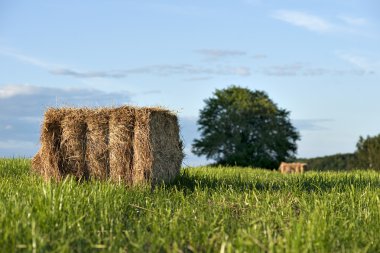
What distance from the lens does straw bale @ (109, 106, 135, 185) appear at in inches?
428

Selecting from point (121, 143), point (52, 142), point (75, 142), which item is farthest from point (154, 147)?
point (52, 142)

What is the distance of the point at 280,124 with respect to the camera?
43812 mm

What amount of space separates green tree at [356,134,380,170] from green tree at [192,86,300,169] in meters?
7.28

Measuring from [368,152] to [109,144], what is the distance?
2789 centimetres

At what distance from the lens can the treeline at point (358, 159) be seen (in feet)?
115

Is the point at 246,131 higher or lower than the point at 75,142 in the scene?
higher

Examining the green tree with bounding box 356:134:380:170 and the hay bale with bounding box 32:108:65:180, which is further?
the green tree with bounding box 356:134:380:170

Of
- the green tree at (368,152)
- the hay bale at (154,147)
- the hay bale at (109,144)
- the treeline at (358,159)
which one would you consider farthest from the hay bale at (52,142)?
the green tree at (368,152)

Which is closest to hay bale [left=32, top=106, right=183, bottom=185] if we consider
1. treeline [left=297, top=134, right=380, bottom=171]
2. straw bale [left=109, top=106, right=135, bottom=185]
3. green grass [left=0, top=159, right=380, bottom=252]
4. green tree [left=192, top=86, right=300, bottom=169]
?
straw bale [left=109, top=106, right=135, bottom=185]

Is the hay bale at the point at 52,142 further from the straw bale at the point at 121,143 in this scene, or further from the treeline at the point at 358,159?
the treeline at the point at 358,159

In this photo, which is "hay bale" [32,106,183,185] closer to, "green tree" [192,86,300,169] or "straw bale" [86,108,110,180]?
"straw bale" [86,108,110,180]

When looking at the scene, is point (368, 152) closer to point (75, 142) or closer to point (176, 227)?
point (75, 142)

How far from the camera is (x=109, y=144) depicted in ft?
36.0

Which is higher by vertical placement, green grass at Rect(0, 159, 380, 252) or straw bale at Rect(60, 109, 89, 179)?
straw bale at Rect(60, 109, 89, 179)
